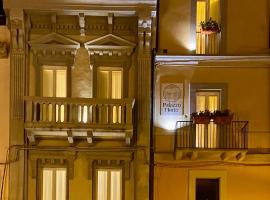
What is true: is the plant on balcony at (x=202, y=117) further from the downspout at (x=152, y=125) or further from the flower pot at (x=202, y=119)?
the downspout at (x=152, y=125)

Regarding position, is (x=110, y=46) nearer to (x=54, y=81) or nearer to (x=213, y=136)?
(x=54, y=81)

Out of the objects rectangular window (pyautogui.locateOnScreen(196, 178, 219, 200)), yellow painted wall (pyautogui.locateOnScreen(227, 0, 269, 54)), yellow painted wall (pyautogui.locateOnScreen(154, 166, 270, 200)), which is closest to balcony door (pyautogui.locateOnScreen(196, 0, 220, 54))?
yellow painted wall (pyautogui.locateOnScreen(227, 0, 269, 54))

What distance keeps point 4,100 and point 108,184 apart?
4786 mm

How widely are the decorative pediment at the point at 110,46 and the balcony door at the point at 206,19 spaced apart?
101 inches

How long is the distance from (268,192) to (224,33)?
594 centimetres

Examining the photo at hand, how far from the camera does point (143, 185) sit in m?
21.8

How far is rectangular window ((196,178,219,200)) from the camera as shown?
22266mm

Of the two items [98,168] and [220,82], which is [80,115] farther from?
[220,82]

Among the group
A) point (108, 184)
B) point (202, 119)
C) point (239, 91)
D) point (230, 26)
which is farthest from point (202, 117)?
point (108, 184)

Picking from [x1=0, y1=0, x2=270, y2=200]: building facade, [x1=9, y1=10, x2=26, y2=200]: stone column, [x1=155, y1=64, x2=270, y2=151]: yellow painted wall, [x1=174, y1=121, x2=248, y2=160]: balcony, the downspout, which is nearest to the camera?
[x1=9, y1=10, x2=26, y2=200]: stone column

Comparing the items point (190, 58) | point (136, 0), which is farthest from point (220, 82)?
point (136, 0)

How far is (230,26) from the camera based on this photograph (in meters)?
22.5

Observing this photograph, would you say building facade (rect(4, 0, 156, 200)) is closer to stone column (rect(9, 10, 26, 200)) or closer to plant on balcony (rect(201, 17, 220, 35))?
stone column (rect(9, 10, 26, 200))

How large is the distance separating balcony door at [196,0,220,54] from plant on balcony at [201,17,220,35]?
24 centimetres
